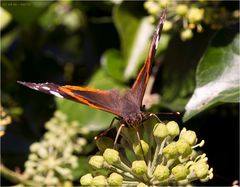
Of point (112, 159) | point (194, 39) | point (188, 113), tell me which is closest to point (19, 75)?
point (194, 39)

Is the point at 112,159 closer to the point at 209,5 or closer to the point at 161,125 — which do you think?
the point at 161,125

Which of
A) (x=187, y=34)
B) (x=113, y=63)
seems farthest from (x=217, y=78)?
(x=113, y=63)

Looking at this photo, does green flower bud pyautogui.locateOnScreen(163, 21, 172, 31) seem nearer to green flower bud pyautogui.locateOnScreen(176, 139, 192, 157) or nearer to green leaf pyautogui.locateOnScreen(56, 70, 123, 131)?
green leaf pyautogui.locateOnScreen(56, 70, 123, 131)

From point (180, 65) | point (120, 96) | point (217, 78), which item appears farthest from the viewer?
point (180, 65)

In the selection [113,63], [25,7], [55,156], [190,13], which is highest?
[25,7]

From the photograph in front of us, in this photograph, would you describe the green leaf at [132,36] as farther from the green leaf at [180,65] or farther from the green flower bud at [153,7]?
the green flower bud at [153,7]

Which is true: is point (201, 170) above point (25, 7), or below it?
below

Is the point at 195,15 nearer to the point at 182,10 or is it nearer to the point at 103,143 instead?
the point at 182,10

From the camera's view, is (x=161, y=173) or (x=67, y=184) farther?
(x=67, y=184)
